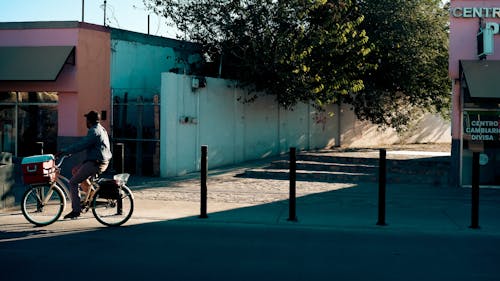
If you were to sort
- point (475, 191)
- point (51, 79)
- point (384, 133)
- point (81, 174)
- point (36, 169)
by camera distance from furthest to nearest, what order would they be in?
point (384, 133)
point (51, 79)
point (475, 191)
point (81, 174)
point (36, 169)

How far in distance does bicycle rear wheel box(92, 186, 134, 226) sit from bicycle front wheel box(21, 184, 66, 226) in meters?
0.51

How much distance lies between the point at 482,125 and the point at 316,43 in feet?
16.7

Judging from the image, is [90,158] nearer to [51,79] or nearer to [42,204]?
[42,204]

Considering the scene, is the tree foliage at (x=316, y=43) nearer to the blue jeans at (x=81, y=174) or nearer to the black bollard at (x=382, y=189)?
the black bollard at (x=382, y=189)

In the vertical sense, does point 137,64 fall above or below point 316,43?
below

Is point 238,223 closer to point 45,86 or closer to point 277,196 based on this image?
point 277,196

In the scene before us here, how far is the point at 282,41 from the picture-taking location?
55.2 ft

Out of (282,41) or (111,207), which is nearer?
(111,207)

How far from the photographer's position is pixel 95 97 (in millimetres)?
16953

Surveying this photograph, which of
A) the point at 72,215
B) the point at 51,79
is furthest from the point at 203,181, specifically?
the point at 51,79

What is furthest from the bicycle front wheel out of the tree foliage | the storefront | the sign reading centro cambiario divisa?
the sign reading centro cambiario divisa

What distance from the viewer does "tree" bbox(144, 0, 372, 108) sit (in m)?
17.2

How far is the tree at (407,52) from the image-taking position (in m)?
20.7

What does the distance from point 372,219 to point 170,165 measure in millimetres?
7232
